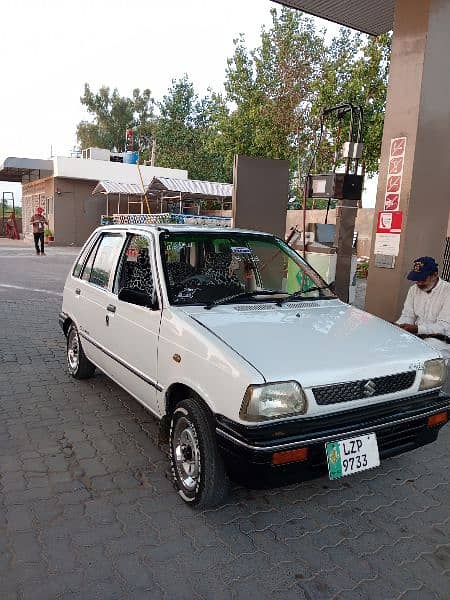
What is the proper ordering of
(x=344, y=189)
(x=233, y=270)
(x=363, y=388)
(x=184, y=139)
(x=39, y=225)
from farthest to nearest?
(x=184, y=139)
(x=39, y=225)
(x=344, y=189)
(x=233, y=270)
(x=363, y=388)

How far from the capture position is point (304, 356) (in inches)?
101

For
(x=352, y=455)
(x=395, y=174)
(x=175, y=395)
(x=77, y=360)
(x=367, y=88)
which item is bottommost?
(x=77, y=360)

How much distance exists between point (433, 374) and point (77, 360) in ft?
11.0

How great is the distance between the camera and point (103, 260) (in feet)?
Answer: 13.9

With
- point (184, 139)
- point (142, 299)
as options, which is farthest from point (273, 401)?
point (184, 139)

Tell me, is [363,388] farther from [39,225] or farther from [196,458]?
[39,225]

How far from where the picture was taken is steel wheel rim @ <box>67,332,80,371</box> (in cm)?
481

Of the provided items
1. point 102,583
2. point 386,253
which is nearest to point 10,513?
point 102,583

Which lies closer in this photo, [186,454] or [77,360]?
[186,454]

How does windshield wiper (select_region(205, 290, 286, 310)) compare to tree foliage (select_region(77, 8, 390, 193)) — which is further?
tree foliage (select_region(77, 8, 390, 193))

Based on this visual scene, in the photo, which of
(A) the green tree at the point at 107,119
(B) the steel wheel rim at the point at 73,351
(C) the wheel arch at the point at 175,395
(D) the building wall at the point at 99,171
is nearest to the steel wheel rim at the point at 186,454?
(C) the wheel arch at the point at 175,395

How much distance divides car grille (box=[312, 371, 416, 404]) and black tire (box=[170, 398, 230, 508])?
25.1 inches

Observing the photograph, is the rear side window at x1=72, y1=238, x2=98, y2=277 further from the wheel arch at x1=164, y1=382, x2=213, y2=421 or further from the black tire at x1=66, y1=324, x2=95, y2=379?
the wheel arch at x1=164, y1=382, x2=213, y2=421

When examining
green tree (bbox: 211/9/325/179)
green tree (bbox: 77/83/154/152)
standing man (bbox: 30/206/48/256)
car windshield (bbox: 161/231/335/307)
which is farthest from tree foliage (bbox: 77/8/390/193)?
green tree (bbox: 77/83/154/152)
